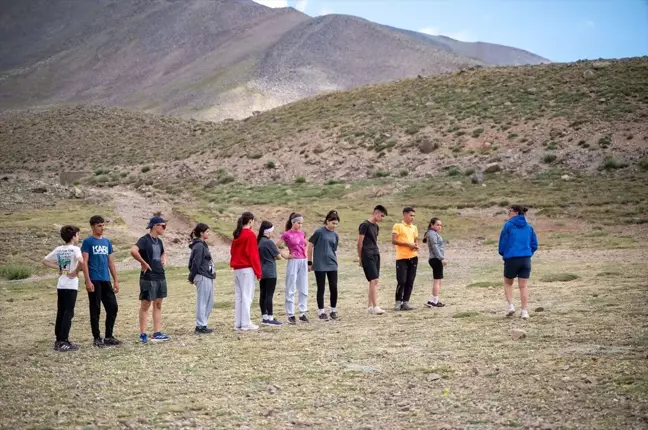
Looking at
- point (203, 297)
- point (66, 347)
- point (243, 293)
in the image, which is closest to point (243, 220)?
point (243, 293)

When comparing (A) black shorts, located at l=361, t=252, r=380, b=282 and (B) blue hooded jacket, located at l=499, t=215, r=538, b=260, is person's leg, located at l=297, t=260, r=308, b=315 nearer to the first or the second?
(A) black shorts, located at l=361, t=252, r=380, b=282

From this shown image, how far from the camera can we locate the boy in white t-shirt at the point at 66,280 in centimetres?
1259

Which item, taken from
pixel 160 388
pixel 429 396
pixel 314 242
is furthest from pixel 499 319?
pixel 160 388

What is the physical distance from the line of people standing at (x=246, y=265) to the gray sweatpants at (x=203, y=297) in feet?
0.04

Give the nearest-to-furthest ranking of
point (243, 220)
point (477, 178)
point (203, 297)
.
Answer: point (203, 297) → point (243, 220) → point (477, 178)

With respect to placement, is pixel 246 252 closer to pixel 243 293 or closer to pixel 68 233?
pixel 243 293

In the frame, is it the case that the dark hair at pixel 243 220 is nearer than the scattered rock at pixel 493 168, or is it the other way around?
the dark hair at pixel 243 220

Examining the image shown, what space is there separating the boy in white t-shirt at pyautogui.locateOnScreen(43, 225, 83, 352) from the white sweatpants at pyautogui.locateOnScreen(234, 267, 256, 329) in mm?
2633

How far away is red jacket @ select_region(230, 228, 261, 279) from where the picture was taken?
1410 centimetres

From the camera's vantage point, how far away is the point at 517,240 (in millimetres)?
14211

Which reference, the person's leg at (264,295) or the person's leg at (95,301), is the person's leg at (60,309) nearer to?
the person's leg at (95,301)

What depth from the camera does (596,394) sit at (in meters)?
8.71

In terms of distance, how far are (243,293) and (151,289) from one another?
1733 mm

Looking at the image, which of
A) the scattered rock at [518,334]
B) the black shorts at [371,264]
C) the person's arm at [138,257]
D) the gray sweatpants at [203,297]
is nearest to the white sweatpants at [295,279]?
the black shorts at [371,264]
